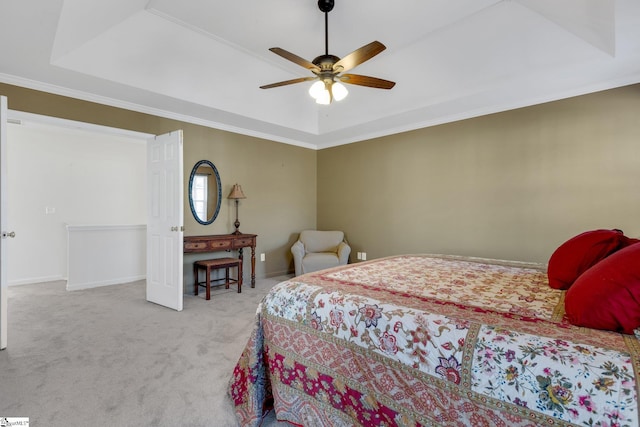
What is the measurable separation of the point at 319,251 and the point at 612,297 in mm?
4256

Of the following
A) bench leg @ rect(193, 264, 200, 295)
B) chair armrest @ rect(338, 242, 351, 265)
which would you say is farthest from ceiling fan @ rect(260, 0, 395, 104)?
bench leg @ rect(193, 264, 200, 295)

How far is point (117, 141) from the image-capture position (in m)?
5.68

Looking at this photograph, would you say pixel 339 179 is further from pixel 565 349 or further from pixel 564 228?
pixel 565 349

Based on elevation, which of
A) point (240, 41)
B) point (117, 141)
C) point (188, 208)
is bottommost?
point (188, 208)

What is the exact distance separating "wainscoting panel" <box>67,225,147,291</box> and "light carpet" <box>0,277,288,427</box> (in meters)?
0.67

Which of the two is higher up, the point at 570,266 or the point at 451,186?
the point at 451,186

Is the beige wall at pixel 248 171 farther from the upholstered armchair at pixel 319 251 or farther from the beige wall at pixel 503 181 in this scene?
the beige wall at pixel 503 181

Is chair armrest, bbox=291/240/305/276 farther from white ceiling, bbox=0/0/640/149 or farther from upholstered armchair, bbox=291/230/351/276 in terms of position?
white ceiling, bbox=0/0/640/149

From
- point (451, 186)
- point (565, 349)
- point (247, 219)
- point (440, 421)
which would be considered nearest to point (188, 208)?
point (247, 219)

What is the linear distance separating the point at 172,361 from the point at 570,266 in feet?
9.02

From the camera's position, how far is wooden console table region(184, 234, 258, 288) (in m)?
4.04

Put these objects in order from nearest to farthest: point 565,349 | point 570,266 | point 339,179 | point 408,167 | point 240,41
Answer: point 565,349, point 570,266, point 240,41, point 408,167, point 339,179

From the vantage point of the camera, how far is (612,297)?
1.11 meters

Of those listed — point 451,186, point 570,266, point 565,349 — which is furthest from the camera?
point 451,186
